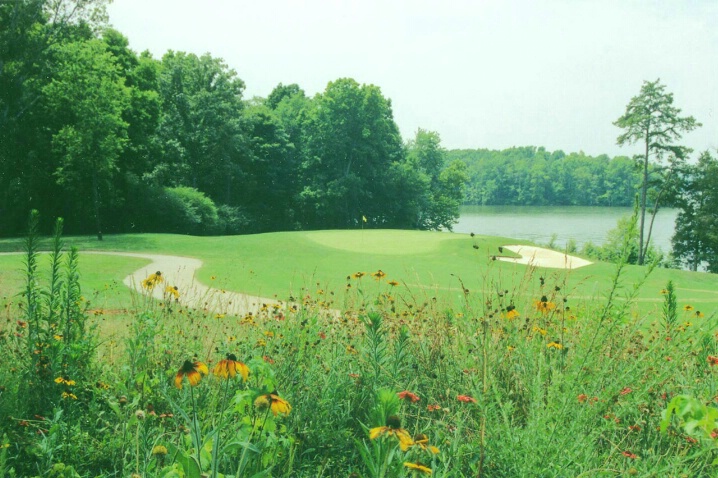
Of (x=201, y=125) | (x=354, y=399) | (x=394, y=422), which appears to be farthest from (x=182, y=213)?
(x=394, y=422)

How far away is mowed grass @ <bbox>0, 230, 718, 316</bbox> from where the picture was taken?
10547 mm

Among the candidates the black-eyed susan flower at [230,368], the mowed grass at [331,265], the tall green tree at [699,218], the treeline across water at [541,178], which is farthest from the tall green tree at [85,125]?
the treeline across water at [541,178]

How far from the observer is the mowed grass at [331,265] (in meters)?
10.5

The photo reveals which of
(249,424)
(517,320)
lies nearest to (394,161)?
(517,320)

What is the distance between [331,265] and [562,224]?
107ft

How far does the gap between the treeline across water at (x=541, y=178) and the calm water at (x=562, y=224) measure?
115cm

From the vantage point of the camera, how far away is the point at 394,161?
37469mm

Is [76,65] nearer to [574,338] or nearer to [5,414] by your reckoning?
[5,414]

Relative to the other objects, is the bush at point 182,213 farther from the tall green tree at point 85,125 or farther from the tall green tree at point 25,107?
the tall green tree at point 25,107

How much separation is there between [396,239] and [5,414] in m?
17.3

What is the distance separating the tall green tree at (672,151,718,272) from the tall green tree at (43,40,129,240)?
1186 inches

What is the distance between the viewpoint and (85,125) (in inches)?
563

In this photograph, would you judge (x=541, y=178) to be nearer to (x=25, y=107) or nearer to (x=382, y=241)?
(x=382, y=241)

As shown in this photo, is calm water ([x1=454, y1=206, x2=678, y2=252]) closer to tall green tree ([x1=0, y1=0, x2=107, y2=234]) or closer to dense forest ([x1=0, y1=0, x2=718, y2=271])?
dense forest ([x1=0, y1=0, x2=718, y2=271])
